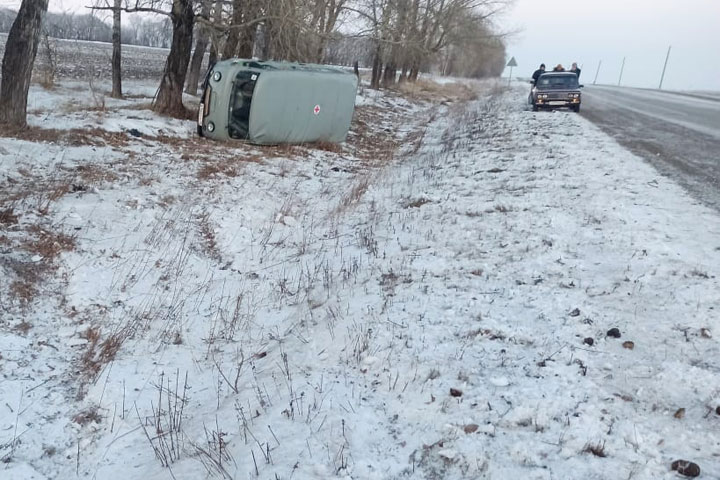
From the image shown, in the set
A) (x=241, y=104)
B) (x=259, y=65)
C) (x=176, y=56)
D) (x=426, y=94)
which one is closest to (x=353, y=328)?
(x=241, y=104)

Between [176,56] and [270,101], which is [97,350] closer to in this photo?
[270,101]

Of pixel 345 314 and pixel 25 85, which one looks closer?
pixel 345 314

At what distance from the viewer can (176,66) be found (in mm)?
13375

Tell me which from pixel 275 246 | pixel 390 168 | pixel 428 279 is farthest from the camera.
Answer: pixel 390 168

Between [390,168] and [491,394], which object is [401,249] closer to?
[491,394]

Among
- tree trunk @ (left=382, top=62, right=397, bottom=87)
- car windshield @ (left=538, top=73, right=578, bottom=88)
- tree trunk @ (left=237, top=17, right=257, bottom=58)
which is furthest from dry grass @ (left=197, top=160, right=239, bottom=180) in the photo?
tree trunk @ (left=382, top=62, right=397, bottom=87)

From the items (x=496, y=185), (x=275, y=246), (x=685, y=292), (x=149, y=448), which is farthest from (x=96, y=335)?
(x=496, y=185)

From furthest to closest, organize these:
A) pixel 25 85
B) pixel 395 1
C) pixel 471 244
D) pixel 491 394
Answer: pixel 395 1 < pixel 25 85 < pixel 471 244 < pixel 491 394

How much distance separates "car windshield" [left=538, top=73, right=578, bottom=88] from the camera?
19797 mm

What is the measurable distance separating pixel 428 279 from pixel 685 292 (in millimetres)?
2203

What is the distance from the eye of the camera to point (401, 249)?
6121mm

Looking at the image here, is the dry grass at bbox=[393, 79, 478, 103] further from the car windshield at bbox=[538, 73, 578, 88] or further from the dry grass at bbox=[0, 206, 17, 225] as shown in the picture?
the dry grass at bbox=[0, 206, 17, 225]

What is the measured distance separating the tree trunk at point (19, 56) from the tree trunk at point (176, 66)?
12.8 feet

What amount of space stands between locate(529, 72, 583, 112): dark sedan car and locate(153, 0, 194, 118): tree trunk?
12.7 meters
